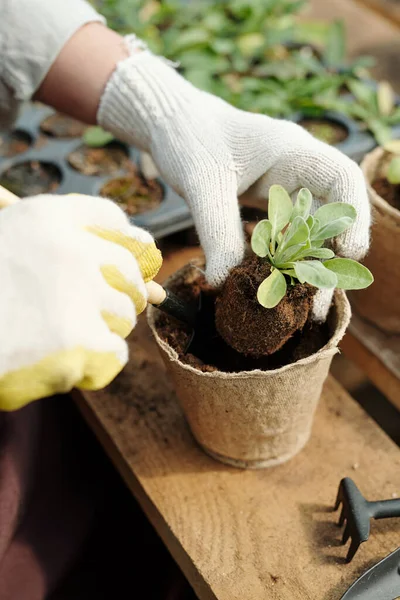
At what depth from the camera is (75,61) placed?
741mm

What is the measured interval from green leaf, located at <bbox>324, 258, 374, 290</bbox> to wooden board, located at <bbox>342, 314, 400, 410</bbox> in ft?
1.04

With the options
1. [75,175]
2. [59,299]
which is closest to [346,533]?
[59,299]

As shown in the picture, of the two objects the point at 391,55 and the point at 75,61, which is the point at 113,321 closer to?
the point at 75,61

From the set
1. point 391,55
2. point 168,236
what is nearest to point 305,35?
point 391,55

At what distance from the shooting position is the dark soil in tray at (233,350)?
1.89ft

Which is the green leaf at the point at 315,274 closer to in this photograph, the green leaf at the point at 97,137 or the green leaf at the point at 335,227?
the green leaf at the point at 335,227

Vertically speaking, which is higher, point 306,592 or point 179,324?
point 179,324

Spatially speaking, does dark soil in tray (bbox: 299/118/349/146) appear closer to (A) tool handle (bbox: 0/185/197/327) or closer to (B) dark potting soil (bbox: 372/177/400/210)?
(B) dark potting soil (bbox: 372/177/400/210)

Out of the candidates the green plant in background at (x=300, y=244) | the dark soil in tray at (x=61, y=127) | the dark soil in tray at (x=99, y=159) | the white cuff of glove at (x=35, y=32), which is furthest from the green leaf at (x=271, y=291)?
the dark soil in tray at (x=61, y=127)

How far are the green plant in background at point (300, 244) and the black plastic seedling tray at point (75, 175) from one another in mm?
385

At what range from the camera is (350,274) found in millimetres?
498

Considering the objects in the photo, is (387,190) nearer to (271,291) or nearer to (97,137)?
(271,291)

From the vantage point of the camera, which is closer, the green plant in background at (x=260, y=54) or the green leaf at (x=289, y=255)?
the green leaf at (x=289, y=255)

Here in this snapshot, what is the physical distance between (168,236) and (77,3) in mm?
357
